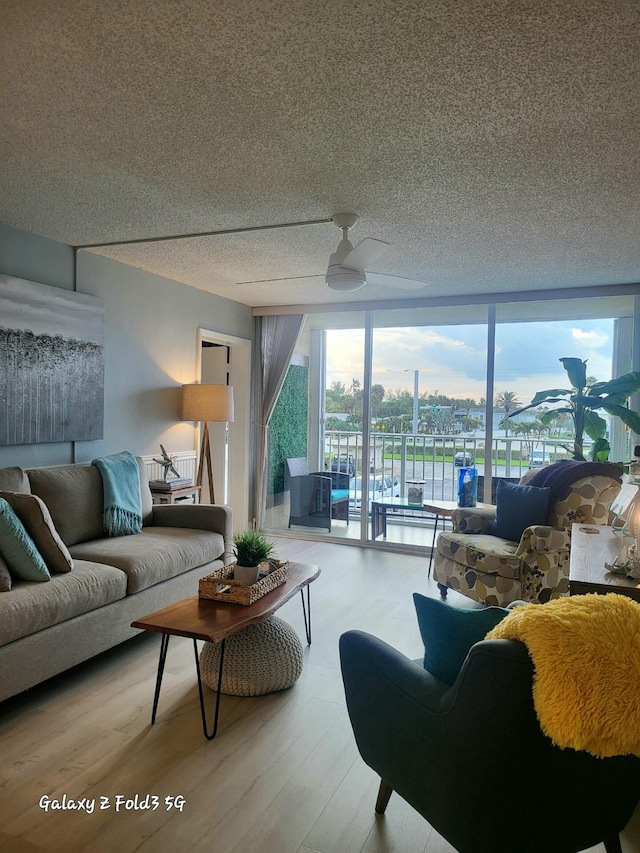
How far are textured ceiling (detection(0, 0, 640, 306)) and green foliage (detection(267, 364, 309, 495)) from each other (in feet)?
7.64

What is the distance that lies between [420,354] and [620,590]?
3887 millimetres

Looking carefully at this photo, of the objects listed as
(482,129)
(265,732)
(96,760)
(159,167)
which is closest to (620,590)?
(265,732)

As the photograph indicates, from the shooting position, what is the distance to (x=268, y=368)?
239 inches

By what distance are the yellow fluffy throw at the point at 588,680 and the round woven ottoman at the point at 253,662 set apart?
1.72 metres

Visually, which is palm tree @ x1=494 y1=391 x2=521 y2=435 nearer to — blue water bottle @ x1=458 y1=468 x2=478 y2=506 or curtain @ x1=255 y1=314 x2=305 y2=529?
blue water bottle @ x1=458 y1=468 x2=478 y2=506

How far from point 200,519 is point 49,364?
4.70ft

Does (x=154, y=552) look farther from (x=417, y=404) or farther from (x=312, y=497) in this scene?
(x=417, y=404)

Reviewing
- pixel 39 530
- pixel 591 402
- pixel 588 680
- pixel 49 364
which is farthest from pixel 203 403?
pixel 588 680

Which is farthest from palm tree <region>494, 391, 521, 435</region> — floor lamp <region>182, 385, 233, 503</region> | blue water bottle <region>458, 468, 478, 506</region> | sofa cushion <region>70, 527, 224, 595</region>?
sofa cushion <region>70, 527, 224, 595</region>

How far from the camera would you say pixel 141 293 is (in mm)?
4559

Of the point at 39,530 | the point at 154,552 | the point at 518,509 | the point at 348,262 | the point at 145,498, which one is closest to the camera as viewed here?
the point at 39,530

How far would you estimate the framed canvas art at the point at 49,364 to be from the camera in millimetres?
3408

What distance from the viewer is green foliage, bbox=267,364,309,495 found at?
236 inches

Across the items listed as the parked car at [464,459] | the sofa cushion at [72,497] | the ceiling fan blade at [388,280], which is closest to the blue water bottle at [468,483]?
the parked car at [464,459]
